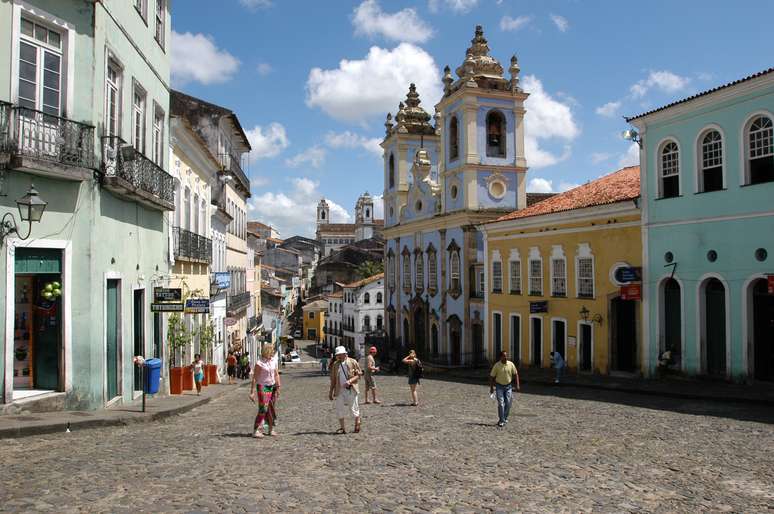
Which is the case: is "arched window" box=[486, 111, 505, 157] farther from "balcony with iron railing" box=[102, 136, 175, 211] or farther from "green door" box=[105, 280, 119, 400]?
"green door" box=[105, 280, 119, 400]

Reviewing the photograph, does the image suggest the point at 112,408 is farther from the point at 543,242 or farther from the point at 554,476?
the point at 543,242

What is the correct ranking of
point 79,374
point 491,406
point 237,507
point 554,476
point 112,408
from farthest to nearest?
Result: 1. point 491,406
2. point 112,408
3. point 79,374
4. point 554,476
5. point 237,507

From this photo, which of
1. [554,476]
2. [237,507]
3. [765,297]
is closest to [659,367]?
[765,297]

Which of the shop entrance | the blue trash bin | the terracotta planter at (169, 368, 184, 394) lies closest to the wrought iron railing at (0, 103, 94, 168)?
the shop entrance

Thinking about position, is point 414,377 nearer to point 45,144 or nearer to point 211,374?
point 45,144

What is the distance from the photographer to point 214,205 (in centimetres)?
2689

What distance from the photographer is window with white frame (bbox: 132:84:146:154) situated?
46.1ft

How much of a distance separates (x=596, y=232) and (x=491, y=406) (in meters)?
10.4

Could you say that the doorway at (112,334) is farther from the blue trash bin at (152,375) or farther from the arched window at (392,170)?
the arched window at (392,170)

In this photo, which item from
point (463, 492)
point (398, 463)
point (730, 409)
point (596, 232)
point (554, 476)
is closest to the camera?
point (463, 492)

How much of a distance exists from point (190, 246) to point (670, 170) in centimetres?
1388

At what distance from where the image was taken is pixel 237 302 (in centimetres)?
3300

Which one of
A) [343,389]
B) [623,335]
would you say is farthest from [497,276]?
[343,389]

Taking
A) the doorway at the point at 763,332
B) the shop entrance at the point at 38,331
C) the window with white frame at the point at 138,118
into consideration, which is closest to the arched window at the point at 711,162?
the doorway at the point at 763,332
